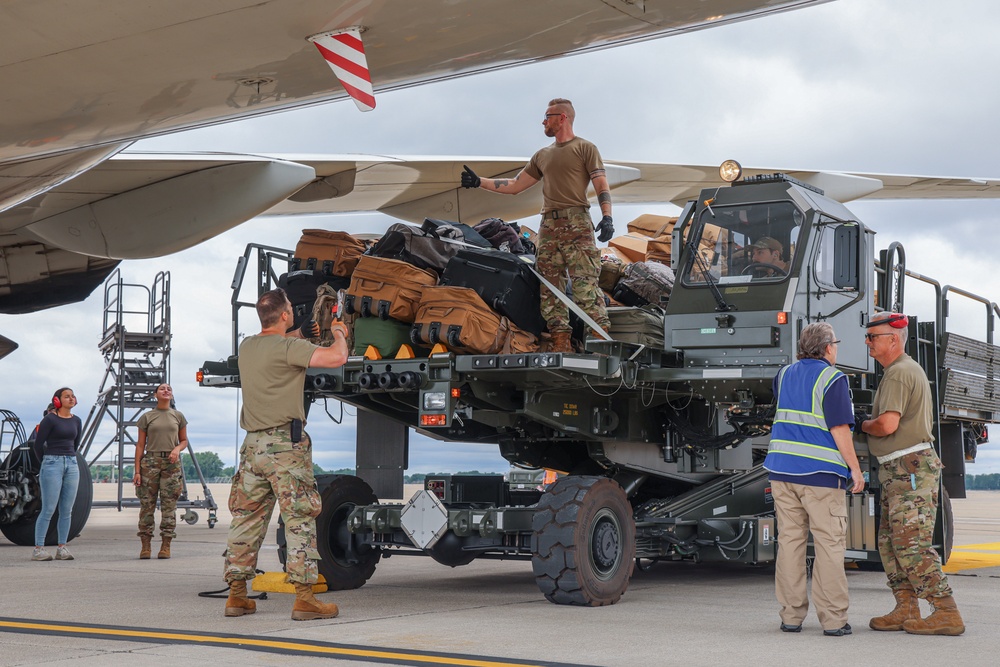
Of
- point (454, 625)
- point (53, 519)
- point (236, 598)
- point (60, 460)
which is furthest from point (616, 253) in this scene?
point (53, 519)

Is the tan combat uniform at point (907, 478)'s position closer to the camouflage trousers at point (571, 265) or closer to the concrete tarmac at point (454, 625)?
the concrete tarmac at point (454, 625)

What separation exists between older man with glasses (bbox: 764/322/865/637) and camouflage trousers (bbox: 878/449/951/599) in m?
0.34

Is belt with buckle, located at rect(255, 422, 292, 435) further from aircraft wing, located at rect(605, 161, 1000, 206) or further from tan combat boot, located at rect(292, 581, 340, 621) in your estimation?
aircraft wing, located at rect(605, 161, 1000, 206)

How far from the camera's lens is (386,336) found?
6.93m

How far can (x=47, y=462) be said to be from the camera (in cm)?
1098

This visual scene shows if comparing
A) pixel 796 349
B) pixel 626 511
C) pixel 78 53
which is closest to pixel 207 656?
pixel 626 511

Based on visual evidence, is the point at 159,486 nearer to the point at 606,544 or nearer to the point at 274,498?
the point at 274,498

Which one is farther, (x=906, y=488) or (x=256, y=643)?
(x=906, y=488)

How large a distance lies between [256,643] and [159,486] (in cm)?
623

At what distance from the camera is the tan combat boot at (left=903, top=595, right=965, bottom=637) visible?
18.5 ft

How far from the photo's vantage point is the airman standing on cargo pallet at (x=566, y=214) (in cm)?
695

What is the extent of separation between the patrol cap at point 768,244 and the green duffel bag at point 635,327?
0.84m

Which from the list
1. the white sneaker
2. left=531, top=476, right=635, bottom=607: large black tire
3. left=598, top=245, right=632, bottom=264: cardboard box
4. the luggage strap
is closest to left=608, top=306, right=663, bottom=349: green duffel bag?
the luggage strap

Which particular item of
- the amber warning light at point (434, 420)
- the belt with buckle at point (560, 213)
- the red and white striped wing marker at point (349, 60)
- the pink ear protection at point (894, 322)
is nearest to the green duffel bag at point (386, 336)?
the amber warning light at point (434, 420)
